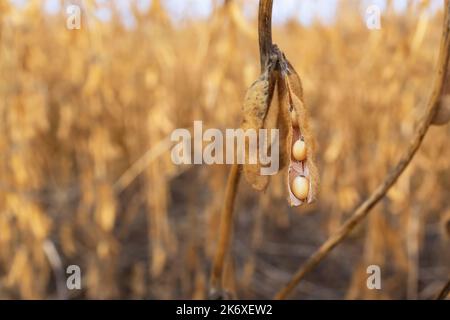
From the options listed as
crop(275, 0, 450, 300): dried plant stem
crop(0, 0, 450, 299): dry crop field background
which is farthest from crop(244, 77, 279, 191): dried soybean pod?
crop(0, 0, 450, 299): dry crop field background

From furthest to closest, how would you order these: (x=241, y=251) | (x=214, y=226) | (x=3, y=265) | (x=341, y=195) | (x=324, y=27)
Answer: (x=241, y=251) < (x=3, y=265) < (x=324, y=27) < (x=341, y=195) < (x=214, y=226)

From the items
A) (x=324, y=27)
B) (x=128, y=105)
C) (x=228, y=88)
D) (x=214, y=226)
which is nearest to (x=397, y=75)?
→ (x=324, y=27)

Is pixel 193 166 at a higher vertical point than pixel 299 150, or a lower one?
lower

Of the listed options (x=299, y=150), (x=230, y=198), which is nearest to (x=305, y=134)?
(x=299, y=150)

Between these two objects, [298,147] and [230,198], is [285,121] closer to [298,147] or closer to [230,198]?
[298,147]

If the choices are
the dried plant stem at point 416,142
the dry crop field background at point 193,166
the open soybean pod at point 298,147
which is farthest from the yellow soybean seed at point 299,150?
the dry crop field background at point 193,166
